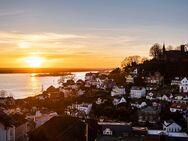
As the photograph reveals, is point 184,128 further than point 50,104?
No

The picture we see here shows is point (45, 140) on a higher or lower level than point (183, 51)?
lower

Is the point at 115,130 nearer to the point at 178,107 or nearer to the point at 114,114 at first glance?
the point at 114,114

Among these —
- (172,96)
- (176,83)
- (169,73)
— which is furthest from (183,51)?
(172,96)

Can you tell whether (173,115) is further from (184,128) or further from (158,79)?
(158,79)

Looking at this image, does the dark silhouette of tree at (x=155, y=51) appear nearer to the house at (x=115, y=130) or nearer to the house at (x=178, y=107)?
the house at (x=178, y=107)

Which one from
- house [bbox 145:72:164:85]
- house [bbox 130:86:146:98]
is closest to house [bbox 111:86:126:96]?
house [bbox 130:86:146:98]

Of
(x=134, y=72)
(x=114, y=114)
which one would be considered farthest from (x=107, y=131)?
(x=134, y=72)

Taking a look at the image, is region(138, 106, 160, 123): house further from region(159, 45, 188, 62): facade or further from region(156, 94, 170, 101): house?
region(159, 45, 188, 62): facade
